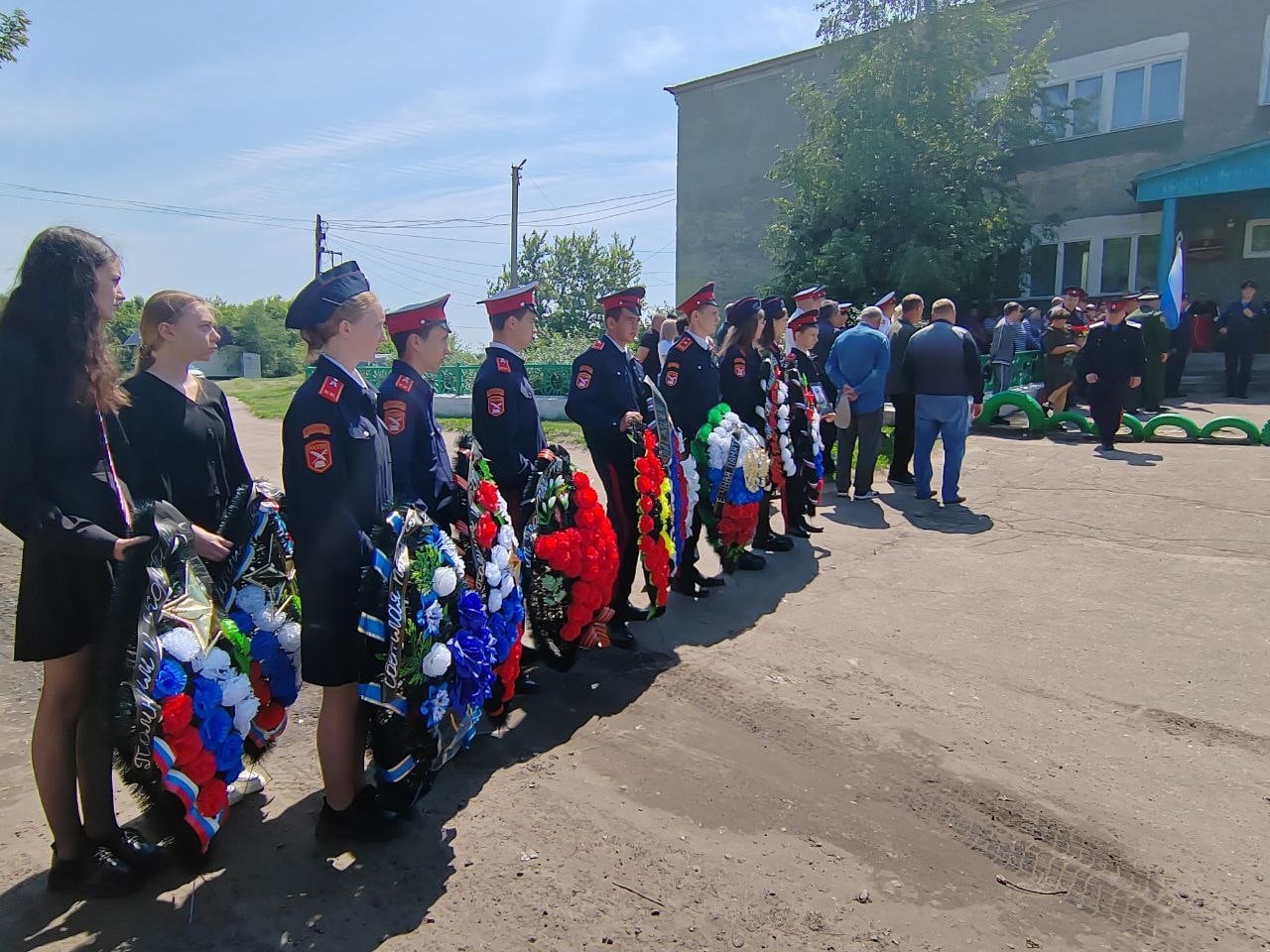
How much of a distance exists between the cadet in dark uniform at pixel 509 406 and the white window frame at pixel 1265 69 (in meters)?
20.4

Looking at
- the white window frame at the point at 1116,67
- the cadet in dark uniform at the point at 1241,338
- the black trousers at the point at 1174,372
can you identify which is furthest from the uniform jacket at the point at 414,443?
the white window frame at the point at 1116,67

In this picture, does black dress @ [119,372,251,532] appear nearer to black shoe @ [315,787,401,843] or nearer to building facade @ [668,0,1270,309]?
black shoe @ [315,787,401,843]

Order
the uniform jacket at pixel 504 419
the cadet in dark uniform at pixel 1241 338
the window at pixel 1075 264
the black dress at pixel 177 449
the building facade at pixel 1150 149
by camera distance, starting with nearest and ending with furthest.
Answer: the black dress at pixel 177 449 → the uniform jacket at pixel 504 419 → the cadet in dark uniform at pixel 1241 338 → the building facade at pixel 1150 149 → the window at pixel 1075 264

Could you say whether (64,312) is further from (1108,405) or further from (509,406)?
(1108,405)

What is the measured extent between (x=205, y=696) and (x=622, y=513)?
2769mm

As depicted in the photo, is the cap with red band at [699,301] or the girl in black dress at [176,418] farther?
the cap with red band at [699,301]

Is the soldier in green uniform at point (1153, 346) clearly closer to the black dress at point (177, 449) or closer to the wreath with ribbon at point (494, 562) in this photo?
the wreath with ribbon at point (494, 562)

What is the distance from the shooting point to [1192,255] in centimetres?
1956

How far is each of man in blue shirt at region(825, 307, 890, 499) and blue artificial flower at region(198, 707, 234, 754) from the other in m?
6.95

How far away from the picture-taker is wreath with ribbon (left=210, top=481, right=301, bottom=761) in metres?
3.34

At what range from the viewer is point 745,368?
22.6 ft

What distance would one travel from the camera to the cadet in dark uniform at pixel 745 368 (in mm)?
6785

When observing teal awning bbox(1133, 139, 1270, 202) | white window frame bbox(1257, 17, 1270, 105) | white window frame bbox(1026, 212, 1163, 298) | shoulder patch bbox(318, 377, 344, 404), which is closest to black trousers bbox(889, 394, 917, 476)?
shoulder patch bbox(318, 377, 344, 404)

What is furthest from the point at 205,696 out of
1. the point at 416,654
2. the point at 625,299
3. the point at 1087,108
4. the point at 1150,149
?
the point at 1087,108
